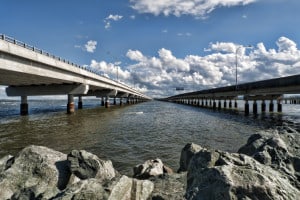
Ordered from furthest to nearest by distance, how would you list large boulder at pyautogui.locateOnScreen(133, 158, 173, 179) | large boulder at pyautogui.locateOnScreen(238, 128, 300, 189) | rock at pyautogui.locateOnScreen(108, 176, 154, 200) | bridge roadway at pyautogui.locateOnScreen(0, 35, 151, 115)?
bridge roadway at pyautogui.locateOnScreen(0, 35, 151, 115) < large boulder at pyautogui.locateOnScreen(133, 158, 173, 179) < large boulder at pyautogui.locateOnScreen(238, 128, 300, 189) < rock at pyautogui.locateOnScreen(108, 176, 154, 200)

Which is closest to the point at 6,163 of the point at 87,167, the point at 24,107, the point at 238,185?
the point at 87,167

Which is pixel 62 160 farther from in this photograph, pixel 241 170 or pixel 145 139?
pixel 145 139

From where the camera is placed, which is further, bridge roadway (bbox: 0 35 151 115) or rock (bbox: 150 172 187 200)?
bridge roadway (bbox: 0 35 151 115)

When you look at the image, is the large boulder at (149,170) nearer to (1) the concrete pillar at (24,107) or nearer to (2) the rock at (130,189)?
(2) the rock at (130,189)

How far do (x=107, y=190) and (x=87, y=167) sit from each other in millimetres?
2924

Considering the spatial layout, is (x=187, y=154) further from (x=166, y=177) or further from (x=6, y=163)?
(x=6, y=163)

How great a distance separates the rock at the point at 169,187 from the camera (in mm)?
5897

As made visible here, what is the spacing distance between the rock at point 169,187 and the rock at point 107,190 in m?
0.40

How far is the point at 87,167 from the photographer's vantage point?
7695 millimetres

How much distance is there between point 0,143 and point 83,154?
1265cm

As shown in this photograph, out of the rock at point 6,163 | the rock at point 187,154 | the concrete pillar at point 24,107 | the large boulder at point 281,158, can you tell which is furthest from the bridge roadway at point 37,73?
the large boulder at point 281,158

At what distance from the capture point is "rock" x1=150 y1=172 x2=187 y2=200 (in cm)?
590

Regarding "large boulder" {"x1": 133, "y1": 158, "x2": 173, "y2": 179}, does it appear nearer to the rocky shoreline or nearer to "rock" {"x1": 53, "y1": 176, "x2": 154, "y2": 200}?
the rocky shoreline

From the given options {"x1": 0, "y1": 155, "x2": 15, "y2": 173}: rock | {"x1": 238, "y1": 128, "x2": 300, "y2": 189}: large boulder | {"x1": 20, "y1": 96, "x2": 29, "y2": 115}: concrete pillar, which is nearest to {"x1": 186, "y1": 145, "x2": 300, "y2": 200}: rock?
{"x1": 238, "y1": 128, "x2": 300, "y2": 189}: large boulder
